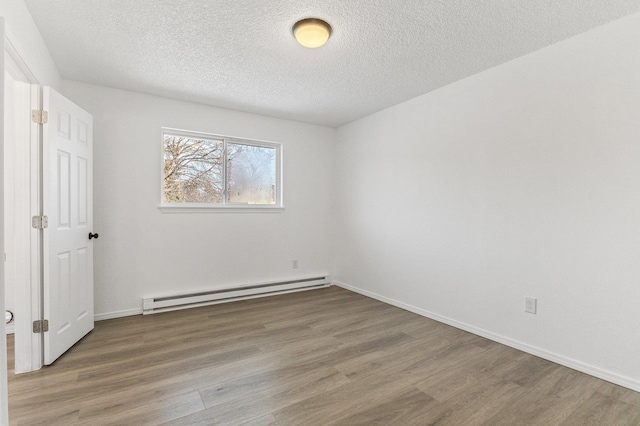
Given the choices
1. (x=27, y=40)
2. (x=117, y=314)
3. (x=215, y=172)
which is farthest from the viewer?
(x=215, y=172)

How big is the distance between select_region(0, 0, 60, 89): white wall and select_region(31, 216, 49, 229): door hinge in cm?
102

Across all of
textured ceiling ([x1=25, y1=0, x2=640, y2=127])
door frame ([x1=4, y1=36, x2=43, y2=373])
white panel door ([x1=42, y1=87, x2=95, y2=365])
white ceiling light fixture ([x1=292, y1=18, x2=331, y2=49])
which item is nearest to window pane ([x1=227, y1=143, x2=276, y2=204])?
textured ceiling ([x1=25, y1=0, x2=640, y2=127])

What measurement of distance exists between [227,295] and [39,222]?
2083 millimetres

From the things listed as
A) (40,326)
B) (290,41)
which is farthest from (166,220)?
(290,41)

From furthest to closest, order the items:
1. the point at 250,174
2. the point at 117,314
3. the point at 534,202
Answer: the point at 250,174 < the point at 117,314 < the point at 534,202

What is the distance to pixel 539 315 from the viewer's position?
7.92 feet

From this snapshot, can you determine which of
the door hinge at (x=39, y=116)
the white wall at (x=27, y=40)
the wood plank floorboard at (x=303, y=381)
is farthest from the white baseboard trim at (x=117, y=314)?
the white wall at (x=27, y=40)

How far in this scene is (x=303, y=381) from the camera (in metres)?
2.00

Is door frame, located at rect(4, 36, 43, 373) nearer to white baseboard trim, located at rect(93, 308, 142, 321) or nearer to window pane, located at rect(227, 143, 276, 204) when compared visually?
white baseboard trim, located at rect(93, 308, 142, 321)

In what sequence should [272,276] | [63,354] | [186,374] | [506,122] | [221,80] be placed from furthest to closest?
[272,276] < [221,80] < [506,122] < [63,354] < [186,374]

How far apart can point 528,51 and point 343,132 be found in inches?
100

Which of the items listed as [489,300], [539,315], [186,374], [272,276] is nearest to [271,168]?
[272,276]

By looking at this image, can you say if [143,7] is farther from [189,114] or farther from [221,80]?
[189,114]

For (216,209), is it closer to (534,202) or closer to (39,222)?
(39,222)
